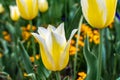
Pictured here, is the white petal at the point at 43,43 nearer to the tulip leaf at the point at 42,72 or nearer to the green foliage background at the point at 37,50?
the green foliage background at the point at 37,50

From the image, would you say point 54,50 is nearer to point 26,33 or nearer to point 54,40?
point 54,40

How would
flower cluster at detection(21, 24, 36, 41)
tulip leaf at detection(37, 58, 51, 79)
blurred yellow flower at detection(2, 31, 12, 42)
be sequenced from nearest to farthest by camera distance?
tulip leaf at detection(37, 58, 51, 79) → flower cluster at detection(21, 24, 36, 41) → blurred yellow flower at detection(2, 31, 12, 42)

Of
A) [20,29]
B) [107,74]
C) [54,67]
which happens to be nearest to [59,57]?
[54,67]

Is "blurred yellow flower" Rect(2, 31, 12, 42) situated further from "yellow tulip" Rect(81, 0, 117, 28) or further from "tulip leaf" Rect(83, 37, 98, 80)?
"yellow tulip" Rect(81, 0, 117, 28)

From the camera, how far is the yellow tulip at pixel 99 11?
1.55 metres

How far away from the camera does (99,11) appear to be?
1.56m

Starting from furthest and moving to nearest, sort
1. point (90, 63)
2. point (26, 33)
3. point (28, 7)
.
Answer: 1. point (26, 33)
2. point (28, 7)
3. point (90, 63)

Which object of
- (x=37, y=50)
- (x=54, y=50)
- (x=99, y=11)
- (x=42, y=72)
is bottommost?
(x=37, y=50)

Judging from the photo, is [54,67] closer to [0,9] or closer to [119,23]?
[119,23]

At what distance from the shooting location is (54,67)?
160cm

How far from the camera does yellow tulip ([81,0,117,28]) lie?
155 cm

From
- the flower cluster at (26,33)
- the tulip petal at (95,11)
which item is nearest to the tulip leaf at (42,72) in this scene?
the tulip petal at (95,11)

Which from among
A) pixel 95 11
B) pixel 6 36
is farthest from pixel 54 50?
pixel 6 36

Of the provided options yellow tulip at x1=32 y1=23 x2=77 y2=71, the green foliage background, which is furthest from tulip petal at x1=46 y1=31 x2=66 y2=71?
the green foliage background
